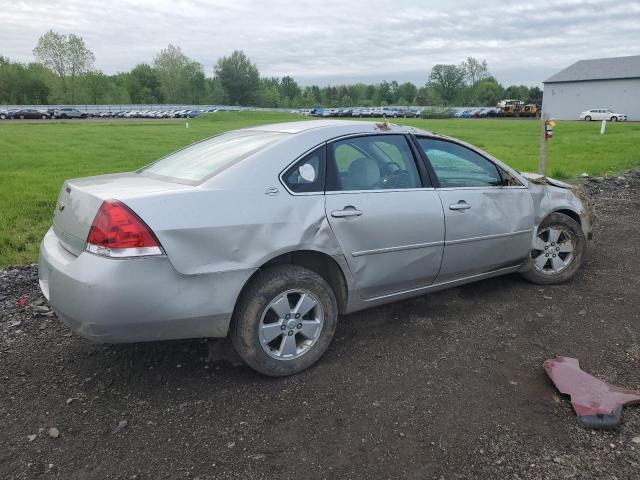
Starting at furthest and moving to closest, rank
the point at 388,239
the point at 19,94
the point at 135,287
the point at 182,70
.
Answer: the point at 182,70 → the point at 19,94 → the point at 388,239 → the point at 135,287

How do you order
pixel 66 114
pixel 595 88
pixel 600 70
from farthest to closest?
pixel 600 70
pixel 595 88
pixel 66 114

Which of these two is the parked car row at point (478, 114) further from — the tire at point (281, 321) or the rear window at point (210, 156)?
the tire at point (281, 321)

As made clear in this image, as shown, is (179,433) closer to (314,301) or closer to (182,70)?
(314,301)

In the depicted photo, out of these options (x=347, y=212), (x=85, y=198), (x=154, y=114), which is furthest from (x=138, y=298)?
(x=154, y=114)

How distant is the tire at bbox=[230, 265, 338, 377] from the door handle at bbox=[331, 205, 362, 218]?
1.35 ft

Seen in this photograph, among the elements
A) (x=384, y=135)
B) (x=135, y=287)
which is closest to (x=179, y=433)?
(x=135, y=287)

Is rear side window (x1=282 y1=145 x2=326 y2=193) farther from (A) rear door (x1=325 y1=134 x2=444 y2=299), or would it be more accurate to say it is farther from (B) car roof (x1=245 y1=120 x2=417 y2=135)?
(B) car roof (x1=245 y1=120 x2=417 y2=135)

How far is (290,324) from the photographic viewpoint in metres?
3.41

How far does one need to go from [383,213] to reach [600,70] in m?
77.4

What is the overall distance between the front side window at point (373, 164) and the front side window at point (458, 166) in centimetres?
22

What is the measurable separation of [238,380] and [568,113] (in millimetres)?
77007

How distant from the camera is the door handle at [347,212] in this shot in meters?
3.53

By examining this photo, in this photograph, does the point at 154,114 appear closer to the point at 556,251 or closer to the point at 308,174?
the point at 556,251

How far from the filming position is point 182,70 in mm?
104250
